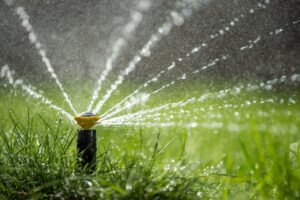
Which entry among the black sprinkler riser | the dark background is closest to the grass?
the black sprinkler riser

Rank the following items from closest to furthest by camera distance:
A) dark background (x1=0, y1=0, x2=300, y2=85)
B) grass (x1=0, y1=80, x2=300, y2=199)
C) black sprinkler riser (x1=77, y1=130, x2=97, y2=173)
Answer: grass (x1=0, y1=80, x2=300, y2=199) < black sprinkler riser (x1=77, y1=130, x2=97, y2=173) < dark background (x1=0, y1=0, x2=300, y2=85)

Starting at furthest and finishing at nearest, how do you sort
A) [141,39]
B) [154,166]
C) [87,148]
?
[141,39], [154,166], [87,148]

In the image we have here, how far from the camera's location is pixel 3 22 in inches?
276

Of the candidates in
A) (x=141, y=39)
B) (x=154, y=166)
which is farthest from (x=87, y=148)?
(x=141, y=39)

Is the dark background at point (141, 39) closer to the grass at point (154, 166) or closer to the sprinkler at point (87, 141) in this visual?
the grass at point (154, 166)

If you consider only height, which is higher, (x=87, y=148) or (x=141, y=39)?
(x=141, y=39)

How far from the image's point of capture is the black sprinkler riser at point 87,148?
1.84 m

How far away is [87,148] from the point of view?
1.83 metres

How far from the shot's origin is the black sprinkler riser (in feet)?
6.02

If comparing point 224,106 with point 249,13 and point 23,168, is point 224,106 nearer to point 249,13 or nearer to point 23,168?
point 23,168

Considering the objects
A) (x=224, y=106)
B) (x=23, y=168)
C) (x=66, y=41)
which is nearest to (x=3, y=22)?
(x=66, y=41)

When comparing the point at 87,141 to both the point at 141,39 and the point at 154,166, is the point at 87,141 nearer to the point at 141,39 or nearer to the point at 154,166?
the point at 154,166

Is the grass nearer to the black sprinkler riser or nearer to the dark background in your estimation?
the black sprinkler riser

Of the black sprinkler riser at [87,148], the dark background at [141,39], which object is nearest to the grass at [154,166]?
the black sprinkler riser at [87,148]
